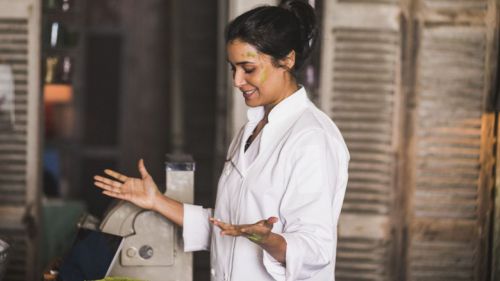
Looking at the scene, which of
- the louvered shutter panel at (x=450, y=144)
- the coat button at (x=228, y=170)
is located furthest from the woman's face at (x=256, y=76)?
the louvered shutter panel at (x=450, y=144)

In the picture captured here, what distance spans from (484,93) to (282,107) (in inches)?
64.7

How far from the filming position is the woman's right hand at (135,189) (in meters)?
2.33

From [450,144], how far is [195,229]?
5.10 ft

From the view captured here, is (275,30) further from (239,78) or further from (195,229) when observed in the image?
(195,229)

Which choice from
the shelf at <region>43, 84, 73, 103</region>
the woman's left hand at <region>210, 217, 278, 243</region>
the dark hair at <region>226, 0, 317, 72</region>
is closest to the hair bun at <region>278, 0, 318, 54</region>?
the dark hair at <region>226, 0, 317, 72</region>

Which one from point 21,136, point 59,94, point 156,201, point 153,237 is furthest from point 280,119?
point 59,94

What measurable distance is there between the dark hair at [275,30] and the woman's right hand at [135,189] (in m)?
0.60

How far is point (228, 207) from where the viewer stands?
219cm

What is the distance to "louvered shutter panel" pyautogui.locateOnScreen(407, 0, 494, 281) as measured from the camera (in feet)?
11.1

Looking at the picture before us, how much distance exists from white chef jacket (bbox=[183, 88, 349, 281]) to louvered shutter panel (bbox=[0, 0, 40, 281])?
1.62 m

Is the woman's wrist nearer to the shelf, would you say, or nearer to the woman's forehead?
the woman's forehead

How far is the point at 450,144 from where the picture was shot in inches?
134

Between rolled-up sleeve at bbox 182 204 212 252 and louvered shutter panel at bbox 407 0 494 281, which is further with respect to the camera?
louvered shutter panel at bbox 407 0 494 281

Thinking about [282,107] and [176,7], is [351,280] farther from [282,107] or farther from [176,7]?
[176,7]
